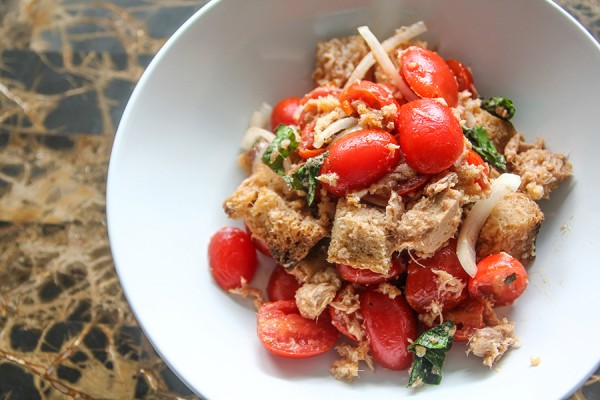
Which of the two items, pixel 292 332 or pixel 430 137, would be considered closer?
pixel 430 137

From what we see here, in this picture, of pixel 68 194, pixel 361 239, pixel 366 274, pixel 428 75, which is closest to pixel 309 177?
pixel 361 239

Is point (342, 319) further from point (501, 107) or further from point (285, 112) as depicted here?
point (501, 107)

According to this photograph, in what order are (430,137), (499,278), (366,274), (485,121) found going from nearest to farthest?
1. (430,137)
2. (499,278)
3. (366,274)
4. (485,121)

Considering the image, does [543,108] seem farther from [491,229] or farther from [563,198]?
[491,229]

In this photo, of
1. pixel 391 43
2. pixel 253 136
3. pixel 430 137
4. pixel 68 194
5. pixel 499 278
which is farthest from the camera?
pixel 68 194

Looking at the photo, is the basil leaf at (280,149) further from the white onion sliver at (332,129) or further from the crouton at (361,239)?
the crouton at (361,239)

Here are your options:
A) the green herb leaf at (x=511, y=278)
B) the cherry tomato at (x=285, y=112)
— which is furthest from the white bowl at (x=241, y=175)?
the green herb leaf at (x=511, y=278)

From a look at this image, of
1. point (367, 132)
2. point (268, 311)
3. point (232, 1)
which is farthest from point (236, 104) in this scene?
point (268, 311)
